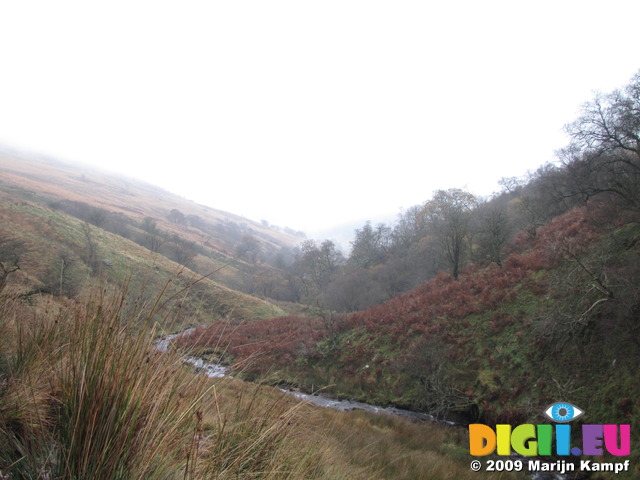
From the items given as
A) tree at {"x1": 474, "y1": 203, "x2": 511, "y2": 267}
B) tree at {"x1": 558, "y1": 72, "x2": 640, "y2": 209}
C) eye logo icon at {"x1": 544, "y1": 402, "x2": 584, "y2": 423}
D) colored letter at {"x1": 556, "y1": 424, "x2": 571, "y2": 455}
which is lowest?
colored letter at {"x1": 556, "y1": 424, "x2": 571, "y2": 455}

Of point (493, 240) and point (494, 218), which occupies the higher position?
point (494, 218)

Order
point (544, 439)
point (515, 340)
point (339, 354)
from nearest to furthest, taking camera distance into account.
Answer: point (544, 439), point (515, 340), point (339, 354)

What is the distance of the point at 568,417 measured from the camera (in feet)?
24.4

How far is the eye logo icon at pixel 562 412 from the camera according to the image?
727 cm

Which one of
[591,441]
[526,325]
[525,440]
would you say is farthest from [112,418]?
[526,325]

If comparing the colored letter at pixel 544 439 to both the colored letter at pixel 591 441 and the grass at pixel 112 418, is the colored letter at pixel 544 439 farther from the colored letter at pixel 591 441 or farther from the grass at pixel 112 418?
the grass at pixel 112 418

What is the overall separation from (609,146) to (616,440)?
40.0 feet

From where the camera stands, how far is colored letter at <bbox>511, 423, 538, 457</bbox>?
6824 millimetres

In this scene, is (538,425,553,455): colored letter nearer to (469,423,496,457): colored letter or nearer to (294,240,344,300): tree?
(469,423,496,457): colored letter

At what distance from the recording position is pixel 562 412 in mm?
7730

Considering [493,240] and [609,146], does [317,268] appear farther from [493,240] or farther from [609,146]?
[609,146]

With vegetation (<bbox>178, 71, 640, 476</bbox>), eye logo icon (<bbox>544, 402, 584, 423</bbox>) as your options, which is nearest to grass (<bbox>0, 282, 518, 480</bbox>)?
vegetation (<bbox>178, 71, 640, 476</bbox>)

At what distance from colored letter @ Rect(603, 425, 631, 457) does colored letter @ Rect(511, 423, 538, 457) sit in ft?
4.47

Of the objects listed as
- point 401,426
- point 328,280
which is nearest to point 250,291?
point 328,280
